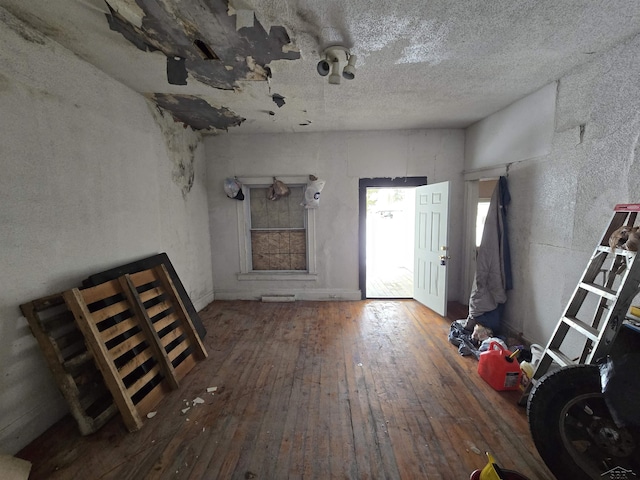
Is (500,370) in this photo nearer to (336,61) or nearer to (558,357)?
Result: (558,357)

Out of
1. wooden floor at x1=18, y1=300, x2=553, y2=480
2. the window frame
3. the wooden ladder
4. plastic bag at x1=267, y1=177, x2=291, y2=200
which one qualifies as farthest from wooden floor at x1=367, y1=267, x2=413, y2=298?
the wooden ladder

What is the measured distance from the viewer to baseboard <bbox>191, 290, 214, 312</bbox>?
3.69 meters

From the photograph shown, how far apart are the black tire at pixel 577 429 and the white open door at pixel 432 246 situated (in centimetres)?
Answer: 187

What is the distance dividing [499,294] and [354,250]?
1.92 m

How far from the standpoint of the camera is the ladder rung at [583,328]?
1.50 m

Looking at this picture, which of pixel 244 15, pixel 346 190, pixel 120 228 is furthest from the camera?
pixel 346 190

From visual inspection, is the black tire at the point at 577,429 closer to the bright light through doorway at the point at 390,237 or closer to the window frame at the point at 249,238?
the window frame at the point at 249,238

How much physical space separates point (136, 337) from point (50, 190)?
1.22m

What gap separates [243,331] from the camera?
10.3 ft

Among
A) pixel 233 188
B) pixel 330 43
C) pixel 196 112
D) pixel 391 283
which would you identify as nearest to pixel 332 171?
pixel 233 188

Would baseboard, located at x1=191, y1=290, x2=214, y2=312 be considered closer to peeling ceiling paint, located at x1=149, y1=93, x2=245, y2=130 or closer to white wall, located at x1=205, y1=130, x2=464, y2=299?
white wall, located at x1=205, y1=130, x2=464, y2=299

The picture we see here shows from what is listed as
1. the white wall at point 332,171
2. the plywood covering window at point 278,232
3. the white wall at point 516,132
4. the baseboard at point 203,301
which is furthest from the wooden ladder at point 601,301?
the baseboard at point 203,301

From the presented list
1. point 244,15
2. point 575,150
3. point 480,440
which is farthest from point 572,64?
point 480,440

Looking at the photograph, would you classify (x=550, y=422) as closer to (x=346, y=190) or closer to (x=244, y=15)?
(x=244, y=15)
